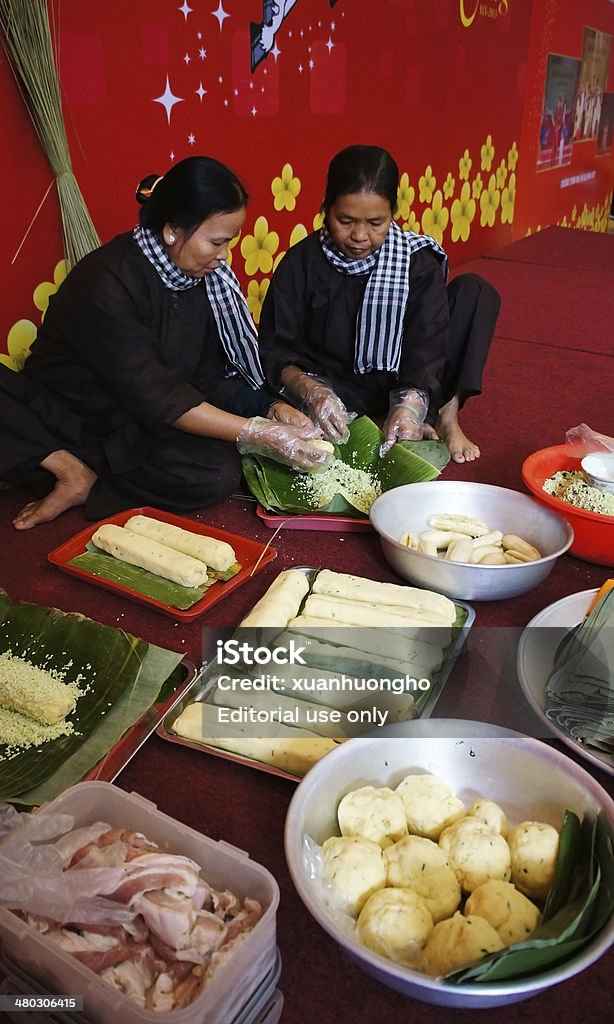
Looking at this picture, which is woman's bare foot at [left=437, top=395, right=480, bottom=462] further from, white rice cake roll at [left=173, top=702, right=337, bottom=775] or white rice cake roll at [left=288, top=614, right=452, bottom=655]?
white rice cake roll at [left=173, top=702, right=337, bottom=775]

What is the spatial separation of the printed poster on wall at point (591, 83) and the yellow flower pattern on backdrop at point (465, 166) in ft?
8.08

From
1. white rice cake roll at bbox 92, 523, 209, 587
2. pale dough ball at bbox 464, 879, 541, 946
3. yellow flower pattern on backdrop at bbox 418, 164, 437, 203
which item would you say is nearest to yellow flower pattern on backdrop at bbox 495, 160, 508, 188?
yellow flower pattern on backdrop at bbox 418, 164, 437, 203

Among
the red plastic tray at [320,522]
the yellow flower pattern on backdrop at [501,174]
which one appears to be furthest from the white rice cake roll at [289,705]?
the yellow flower pattern on backdrop at [501,174]

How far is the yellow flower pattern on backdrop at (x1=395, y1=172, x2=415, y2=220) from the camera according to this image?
16.0ft

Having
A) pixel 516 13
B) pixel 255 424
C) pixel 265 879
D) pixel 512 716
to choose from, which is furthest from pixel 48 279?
pixel 516 13

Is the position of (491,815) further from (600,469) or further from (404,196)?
(404,196)

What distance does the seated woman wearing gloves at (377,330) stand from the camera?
252 cm

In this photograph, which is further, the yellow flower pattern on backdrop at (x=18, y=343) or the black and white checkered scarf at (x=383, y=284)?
the yellow flower pattern on backdrop at (x=18, y=343)

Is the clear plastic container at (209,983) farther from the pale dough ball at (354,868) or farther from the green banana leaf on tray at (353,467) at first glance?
the green banana leaf on tray at (353,467)

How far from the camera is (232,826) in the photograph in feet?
4.16

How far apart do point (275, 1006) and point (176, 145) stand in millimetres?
3100

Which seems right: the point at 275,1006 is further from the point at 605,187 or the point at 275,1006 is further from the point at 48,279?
the point at 605,187

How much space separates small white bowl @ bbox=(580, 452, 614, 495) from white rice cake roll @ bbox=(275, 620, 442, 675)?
0.69 meters

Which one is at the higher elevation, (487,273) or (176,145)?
(176,145)
